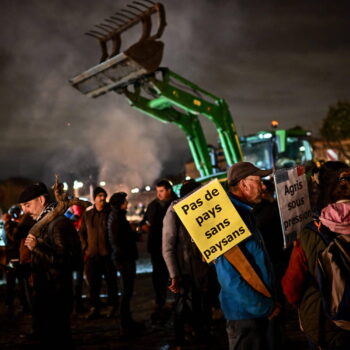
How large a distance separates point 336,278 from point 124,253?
4.51m

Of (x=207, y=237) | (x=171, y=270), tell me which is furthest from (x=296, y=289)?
(x=171, y=270)

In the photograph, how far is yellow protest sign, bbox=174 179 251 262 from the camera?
3260 mm

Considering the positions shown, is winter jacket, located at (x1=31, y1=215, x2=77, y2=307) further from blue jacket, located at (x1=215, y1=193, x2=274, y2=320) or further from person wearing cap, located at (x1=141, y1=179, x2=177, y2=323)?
person wearing cap, located at (x1=141, y1=179, x2=177, y2=323)

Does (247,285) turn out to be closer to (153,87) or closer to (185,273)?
(185,273)

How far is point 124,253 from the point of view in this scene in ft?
22.6

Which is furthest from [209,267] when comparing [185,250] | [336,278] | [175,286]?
[336,278]

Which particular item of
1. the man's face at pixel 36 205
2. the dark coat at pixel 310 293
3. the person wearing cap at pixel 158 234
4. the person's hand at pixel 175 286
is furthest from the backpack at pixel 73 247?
the person wearing cap at pixel 158 234

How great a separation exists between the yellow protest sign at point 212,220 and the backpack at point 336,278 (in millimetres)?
603

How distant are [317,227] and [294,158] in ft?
37.7

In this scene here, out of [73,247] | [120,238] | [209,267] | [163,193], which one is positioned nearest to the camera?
[73,247]

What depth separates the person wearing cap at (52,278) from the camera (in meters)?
4.22

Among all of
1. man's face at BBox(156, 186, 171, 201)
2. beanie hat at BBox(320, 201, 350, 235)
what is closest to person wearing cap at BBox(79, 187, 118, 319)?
man's face at BBox(156, 186, 171, 201)

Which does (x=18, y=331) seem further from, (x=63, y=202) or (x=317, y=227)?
(x=317, y=227)

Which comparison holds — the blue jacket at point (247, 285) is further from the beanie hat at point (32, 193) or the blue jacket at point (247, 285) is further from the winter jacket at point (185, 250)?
the beanie hat at point (32, 193)
